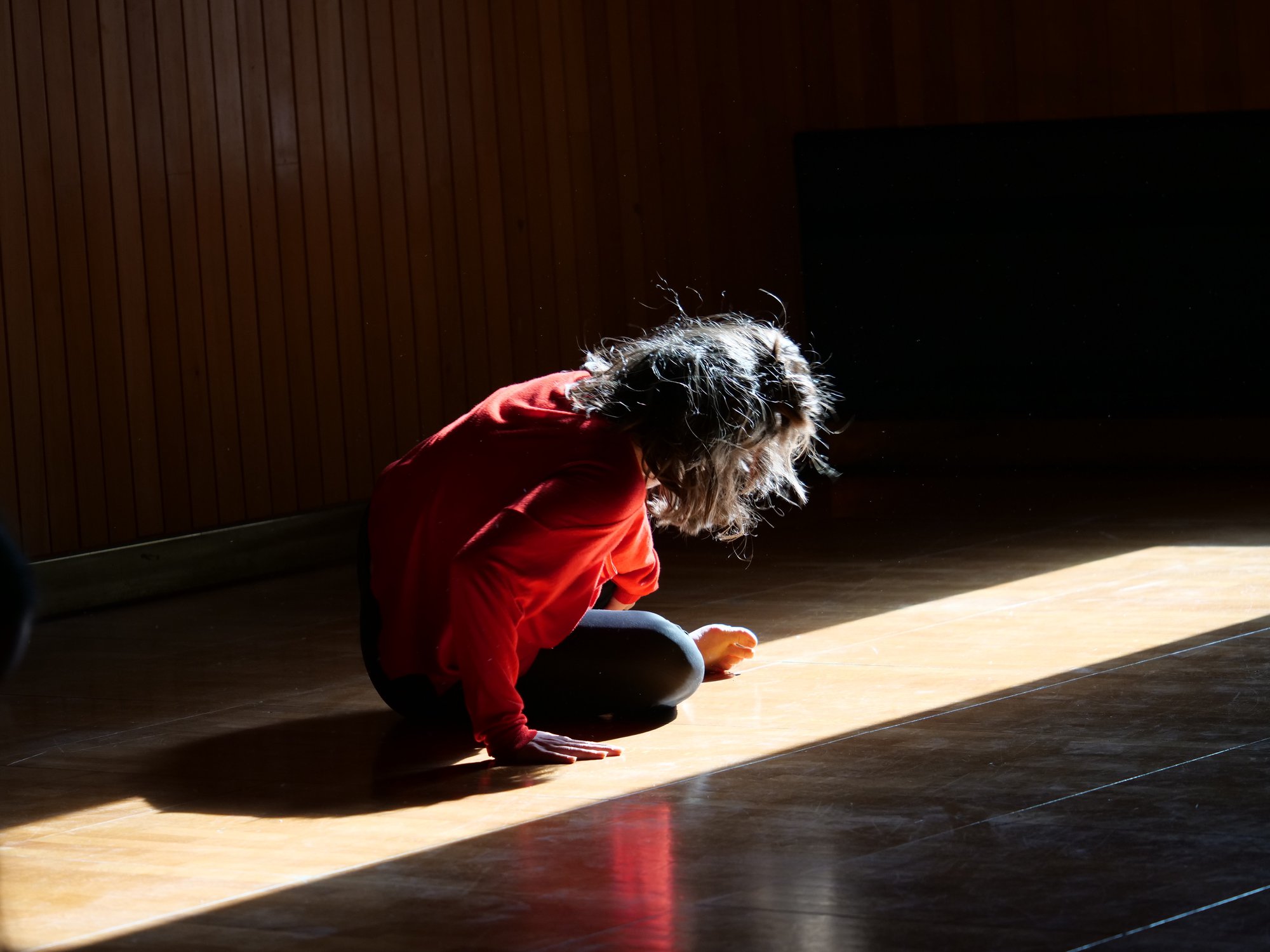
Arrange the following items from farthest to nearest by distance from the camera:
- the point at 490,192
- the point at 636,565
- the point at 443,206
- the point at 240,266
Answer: the point at 490,192, the point at 443,206, the point at 240,266, the point at 636,565

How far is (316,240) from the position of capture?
15.7 ft

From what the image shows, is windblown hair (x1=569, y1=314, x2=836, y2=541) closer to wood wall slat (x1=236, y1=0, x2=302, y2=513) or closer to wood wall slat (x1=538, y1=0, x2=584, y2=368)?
wood wall slat (x1=236, y1=0, x2=302, y2=513)

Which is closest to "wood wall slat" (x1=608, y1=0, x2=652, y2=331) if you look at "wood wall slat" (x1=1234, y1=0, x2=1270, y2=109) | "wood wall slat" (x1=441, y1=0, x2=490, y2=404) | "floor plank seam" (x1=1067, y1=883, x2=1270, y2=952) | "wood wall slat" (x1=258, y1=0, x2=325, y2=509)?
"wood wall slat" (x1=441, y1=0, x2=490, y2=404)

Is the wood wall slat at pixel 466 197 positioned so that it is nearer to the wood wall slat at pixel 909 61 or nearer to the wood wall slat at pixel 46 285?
the wood wall slat at pixel 46 285

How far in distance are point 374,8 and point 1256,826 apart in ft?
12.3

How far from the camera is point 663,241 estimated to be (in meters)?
5.72

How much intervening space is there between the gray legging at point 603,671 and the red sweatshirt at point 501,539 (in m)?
0.04

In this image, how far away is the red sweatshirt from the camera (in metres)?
2.29

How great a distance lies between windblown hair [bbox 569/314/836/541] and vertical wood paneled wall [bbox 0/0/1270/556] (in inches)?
87.6

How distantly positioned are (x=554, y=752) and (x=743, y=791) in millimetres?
305

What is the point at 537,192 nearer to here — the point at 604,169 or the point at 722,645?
the point at 604,169

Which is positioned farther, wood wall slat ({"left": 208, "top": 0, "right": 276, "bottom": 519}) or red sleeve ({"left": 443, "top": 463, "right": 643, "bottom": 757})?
wood wall slat ({"left": 208, "top": 0, "right": 276, "bottom": 519})

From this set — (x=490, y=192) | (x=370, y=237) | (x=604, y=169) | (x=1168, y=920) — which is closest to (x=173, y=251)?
(x=370, y=237)

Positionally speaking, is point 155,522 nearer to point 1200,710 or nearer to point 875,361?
point 875,361
